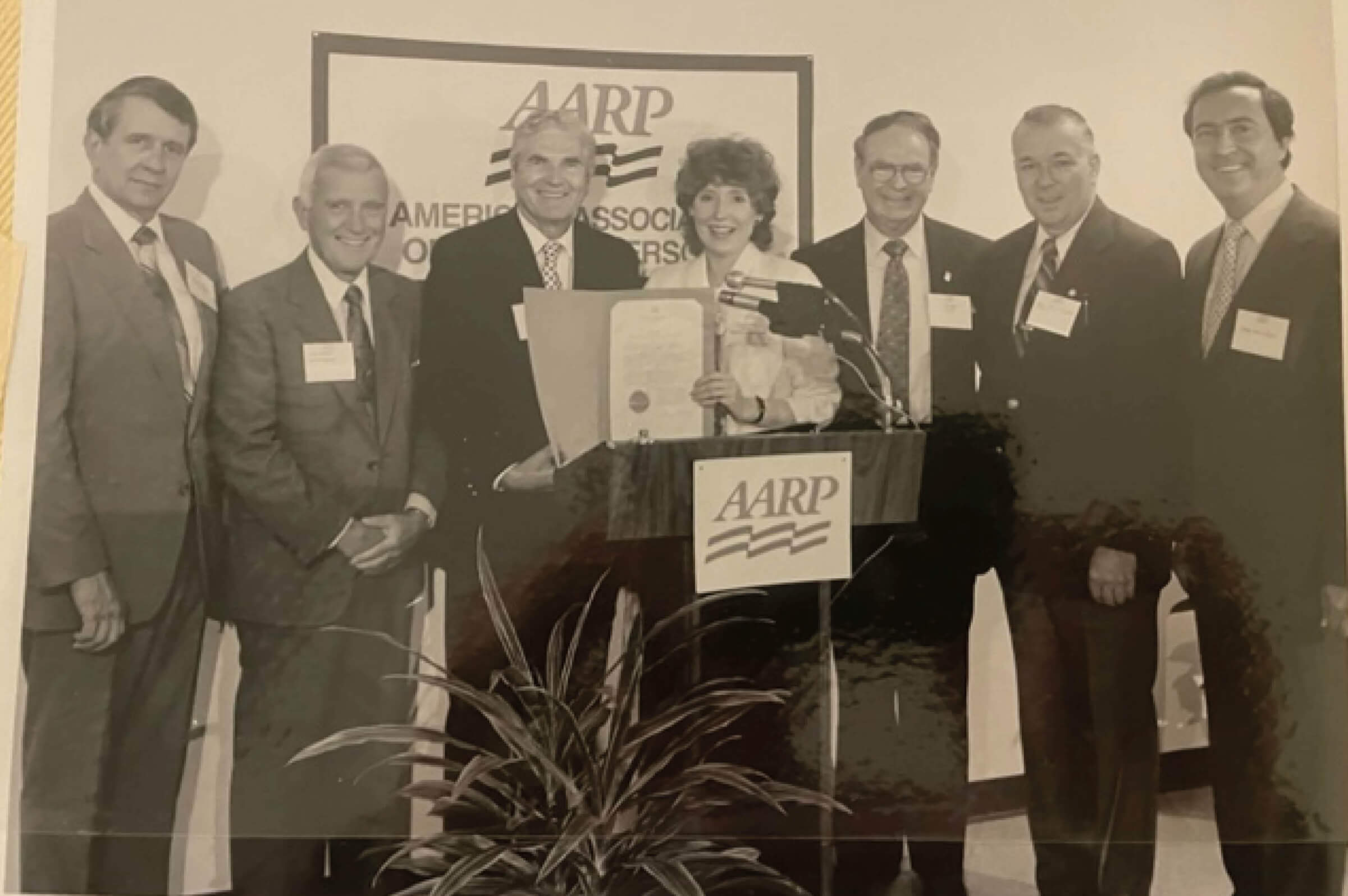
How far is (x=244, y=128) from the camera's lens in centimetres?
157

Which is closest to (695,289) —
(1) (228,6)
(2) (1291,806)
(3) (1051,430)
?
(3) (1051,430)

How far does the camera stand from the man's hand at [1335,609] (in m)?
1.59

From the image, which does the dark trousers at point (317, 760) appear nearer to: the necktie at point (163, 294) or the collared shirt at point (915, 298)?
the necktie at point (163, 294)

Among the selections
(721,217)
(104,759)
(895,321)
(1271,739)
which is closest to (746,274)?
(721,217)

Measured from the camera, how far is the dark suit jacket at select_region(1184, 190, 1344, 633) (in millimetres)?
1592

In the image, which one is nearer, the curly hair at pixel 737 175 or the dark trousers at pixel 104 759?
the dark trousers at pixel 104 759

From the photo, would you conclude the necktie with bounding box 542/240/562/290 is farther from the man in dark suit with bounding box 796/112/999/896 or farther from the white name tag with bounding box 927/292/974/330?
the white name tag with bounding box 927/292/974/330

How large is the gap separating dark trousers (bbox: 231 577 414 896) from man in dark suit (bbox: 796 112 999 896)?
24.6 inches

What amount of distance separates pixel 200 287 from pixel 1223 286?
1.46 metres

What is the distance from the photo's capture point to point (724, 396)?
1.56 m

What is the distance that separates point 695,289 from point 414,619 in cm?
61

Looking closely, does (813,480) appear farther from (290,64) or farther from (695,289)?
(290,64)

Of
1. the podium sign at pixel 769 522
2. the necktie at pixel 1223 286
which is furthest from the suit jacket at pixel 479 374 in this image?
the necktie at pixel 1223 286

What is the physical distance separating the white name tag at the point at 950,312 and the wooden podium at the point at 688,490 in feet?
0.70
